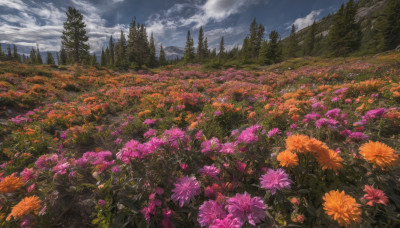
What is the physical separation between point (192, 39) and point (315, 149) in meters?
57.7

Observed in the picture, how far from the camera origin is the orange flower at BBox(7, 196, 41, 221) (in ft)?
4.64

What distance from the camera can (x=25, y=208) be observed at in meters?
1.45

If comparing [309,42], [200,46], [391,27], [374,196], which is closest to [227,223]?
[374,196]

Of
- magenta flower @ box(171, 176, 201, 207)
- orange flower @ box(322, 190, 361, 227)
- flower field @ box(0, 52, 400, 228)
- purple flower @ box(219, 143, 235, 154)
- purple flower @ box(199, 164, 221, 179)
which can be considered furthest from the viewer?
purple flower @ box(219, 143, 235, 154)

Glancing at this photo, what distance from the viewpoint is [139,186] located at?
1.59 metres

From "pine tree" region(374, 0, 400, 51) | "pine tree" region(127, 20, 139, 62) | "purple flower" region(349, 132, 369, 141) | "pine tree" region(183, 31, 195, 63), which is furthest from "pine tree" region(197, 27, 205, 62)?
"purple flower" region(349, 132, 369, 141)

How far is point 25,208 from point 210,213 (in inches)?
69.1

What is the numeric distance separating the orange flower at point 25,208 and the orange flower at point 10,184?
441 millimetres

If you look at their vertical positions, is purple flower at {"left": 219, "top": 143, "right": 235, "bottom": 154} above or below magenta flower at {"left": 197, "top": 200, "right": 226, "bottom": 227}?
above

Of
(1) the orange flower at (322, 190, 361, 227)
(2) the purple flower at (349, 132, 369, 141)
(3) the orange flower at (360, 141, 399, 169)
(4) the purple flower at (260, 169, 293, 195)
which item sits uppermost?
(3) the orange flower at (360, 141, 399, 169)

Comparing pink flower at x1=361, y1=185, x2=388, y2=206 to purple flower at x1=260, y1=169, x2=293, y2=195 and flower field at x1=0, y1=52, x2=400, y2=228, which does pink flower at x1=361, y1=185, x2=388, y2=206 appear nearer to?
flower field at x1=0, y1=52, x2=400, y2=228

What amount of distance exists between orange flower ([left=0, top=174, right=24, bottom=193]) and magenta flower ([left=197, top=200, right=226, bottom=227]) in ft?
Answer: 7.00

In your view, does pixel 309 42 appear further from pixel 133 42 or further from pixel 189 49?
pixel 133 42

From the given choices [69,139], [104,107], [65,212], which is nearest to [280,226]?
[65,212]
